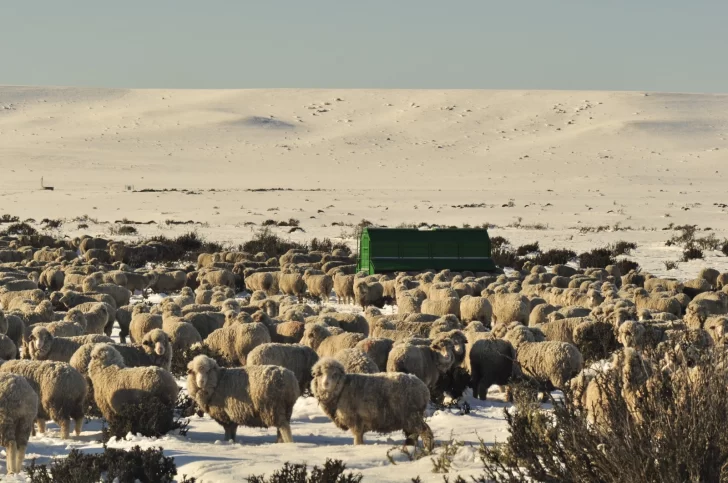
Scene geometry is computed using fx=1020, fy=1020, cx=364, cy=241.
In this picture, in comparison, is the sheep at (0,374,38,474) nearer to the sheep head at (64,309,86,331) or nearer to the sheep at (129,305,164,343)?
the sheep head at (64,309,86,331)

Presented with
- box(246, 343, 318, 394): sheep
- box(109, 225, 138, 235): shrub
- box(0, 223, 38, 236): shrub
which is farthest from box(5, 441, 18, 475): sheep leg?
box(0, 223, 38, 236): shrub

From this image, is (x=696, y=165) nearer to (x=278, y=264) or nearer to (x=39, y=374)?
(x=278, y=264)

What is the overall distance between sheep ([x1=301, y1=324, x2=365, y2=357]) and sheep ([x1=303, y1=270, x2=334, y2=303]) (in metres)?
10.6

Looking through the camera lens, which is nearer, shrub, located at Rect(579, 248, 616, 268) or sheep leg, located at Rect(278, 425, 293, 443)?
sheep leg, located at Rect(278, 425, 293, 443)

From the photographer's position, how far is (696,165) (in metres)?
91.1

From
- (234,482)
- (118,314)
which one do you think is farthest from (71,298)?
(234,482)

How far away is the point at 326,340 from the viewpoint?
43.6 ft

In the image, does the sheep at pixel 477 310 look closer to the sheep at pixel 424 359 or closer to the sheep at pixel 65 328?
the sheep at pixel 424 359

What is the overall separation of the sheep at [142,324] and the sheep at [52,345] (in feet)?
8.63

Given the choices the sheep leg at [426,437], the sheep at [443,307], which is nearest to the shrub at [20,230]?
the sheep at [443,307]

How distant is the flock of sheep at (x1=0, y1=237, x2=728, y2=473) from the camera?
32.7 ft

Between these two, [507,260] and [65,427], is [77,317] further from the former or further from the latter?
[507,260]

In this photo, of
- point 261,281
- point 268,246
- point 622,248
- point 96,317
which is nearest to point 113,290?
point 96,317

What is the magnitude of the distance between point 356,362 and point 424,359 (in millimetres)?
1251
